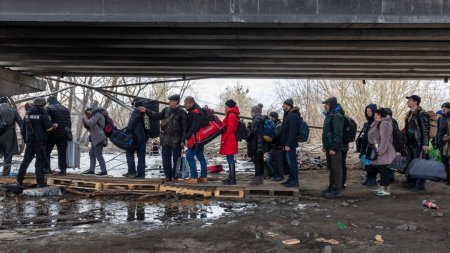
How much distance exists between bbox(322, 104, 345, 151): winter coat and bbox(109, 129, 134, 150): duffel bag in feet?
15.1

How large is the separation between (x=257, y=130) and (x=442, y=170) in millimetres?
4130

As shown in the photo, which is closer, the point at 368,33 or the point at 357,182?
the point at 368,33

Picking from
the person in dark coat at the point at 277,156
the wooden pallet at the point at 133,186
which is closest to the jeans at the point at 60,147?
the wooden pallet at the point at 133,186

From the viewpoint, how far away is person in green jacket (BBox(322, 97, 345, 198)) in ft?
29.0

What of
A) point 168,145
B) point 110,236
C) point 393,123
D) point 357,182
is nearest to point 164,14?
point 168,145

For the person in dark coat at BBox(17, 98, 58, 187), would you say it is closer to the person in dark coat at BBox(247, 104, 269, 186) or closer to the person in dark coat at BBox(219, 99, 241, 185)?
the person in dark coat at BBox(219, 99, 241, 185)

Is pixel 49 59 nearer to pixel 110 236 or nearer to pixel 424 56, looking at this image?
pixel 110 236

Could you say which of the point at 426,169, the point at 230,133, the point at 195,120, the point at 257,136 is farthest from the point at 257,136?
the point at 426,169

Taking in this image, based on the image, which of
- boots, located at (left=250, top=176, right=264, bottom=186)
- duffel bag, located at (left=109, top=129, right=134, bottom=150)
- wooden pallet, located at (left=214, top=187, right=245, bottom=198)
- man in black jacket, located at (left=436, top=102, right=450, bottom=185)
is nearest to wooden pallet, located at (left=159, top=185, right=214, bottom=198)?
wooden pallet, located at (left=214, top=187, right=245, bottom=198)

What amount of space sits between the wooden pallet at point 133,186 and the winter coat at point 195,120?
1.33m

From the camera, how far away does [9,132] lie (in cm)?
1155

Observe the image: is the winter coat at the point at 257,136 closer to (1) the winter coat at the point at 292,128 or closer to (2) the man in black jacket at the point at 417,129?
(1) the winter coat at the point at 292,128

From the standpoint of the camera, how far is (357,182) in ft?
38.0

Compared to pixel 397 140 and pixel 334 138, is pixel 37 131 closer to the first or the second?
pixel 334 138
